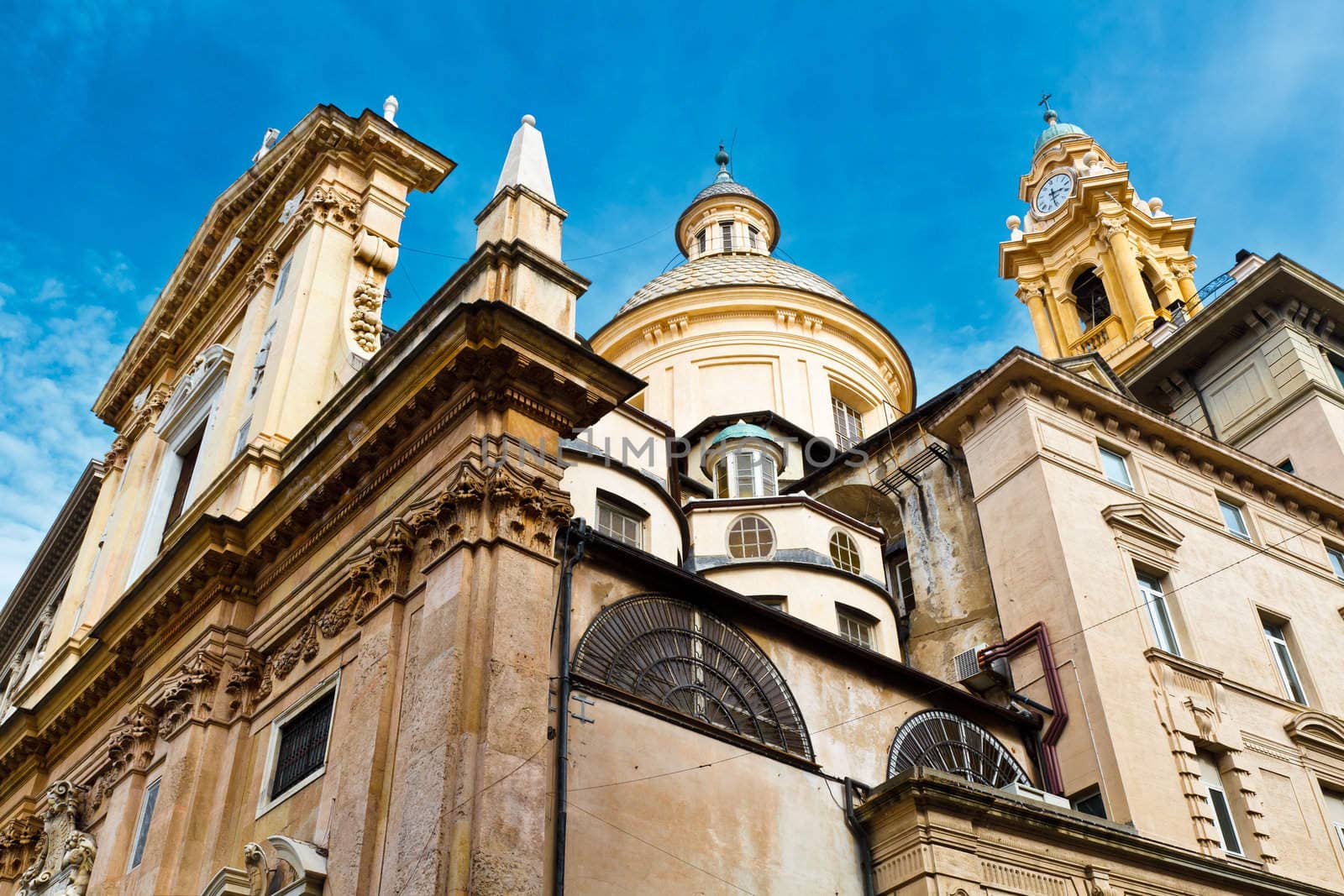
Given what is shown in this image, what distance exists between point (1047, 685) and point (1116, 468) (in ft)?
17.9

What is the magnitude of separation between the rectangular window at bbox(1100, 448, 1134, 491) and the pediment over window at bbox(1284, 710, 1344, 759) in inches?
183

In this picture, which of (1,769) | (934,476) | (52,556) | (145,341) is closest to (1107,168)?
(934,476)

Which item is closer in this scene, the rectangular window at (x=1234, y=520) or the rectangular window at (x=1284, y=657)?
the rectangular window at (x=1284, y=657)

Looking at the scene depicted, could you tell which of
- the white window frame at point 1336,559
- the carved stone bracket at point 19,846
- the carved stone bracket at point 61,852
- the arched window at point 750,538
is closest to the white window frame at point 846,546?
the arched window at point 750,538

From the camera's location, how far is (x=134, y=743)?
57.9ft

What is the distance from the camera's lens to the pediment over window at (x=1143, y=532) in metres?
20.9

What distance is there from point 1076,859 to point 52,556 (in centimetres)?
2694

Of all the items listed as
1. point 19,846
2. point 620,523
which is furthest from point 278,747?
point 19,846

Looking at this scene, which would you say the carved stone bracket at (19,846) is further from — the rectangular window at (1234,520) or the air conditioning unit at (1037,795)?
the rectangular window at (1234,520)

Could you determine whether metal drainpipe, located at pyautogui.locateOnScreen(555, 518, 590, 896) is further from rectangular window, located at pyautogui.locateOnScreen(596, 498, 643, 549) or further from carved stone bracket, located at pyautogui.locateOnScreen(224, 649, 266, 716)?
rectangular window, located at pyautogui.locateOnScreen(596, 498, 643, 549)

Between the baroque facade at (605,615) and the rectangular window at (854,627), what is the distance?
0.09 metres

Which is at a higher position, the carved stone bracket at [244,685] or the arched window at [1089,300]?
the arched window at [1089,300]

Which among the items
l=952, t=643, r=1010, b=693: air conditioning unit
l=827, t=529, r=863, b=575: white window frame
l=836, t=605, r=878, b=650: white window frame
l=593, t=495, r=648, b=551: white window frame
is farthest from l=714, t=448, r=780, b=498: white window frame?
l=952, t=643, r=1010, b=693: air conditioning unit

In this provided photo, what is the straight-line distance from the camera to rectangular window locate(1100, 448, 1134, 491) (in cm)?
2216
